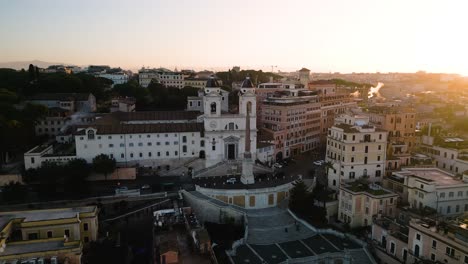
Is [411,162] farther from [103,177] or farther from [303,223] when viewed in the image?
[103,177]

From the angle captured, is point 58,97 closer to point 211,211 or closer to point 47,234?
point 211,211

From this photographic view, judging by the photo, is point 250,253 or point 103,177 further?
point 103,177

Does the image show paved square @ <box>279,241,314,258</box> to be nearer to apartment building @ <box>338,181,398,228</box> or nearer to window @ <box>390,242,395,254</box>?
apartment building @ <box>338,181,398,228</box>

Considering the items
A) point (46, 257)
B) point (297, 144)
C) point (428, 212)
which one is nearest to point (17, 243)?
point (46, 257)

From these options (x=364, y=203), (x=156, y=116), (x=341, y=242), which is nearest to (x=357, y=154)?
(x=364, y=203)

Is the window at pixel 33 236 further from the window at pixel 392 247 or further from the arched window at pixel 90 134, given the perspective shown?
the window at pixel 392 247

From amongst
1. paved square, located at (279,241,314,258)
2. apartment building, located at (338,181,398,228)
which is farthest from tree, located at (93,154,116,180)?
apartment building, located at (338,181,398,228)

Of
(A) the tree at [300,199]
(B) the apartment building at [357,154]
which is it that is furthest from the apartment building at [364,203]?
(B) the apartment building at [357,154]
